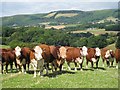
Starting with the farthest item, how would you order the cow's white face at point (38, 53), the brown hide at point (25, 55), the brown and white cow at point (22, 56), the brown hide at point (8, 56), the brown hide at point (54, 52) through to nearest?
the brown hide at point (8, 56) < the brown hide at point (25, 55) < the brown and white cow at point (22, 56) < the brown hide at point (54, 52) < the cow's white face at point (38, 53)

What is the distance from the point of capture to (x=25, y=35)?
106 meters

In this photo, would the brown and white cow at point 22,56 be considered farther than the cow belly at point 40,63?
Yes

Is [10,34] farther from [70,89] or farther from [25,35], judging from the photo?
[70,89]

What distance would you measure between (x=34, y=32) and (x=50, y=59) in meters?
90.9

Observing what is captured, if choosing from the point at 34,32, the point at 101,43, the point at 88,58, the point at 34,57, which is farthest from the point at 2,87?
the point at 34,32

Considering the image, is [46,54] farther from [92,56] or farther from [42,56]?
[92,56]

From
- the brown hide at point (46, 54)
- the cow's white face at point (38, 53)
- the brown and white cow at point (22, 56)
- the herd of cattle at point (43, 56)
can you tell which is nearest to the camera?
the cow's white face at point (38, 53)

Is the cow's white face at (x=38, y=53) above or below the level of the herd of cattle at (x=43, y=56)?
above

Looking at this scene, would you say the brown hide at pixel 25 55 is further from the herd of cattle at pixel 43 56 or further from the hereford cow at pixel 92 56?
the hereford cow at pixel 92 56

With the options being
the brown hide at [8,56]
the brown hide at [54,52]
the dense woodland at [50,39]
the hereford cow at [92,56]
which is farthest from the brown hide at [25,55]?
the dense woodland at [50,39]

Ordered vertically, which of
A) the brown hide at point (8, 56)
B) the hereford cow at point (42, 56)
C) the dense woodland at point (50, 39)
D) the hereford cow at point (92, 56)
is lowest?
the dense woodland at point (50, 39)

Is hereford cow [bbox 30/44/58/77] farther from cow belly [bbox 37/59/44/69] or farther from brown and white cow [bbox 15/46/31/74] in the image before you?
brown and white cow [bbox 15/46/31/74]

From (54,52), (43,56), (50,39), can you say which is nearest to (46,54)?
(43,56)

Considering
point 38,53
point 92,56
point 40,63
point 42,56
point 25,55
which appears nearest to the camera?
point 38,53
